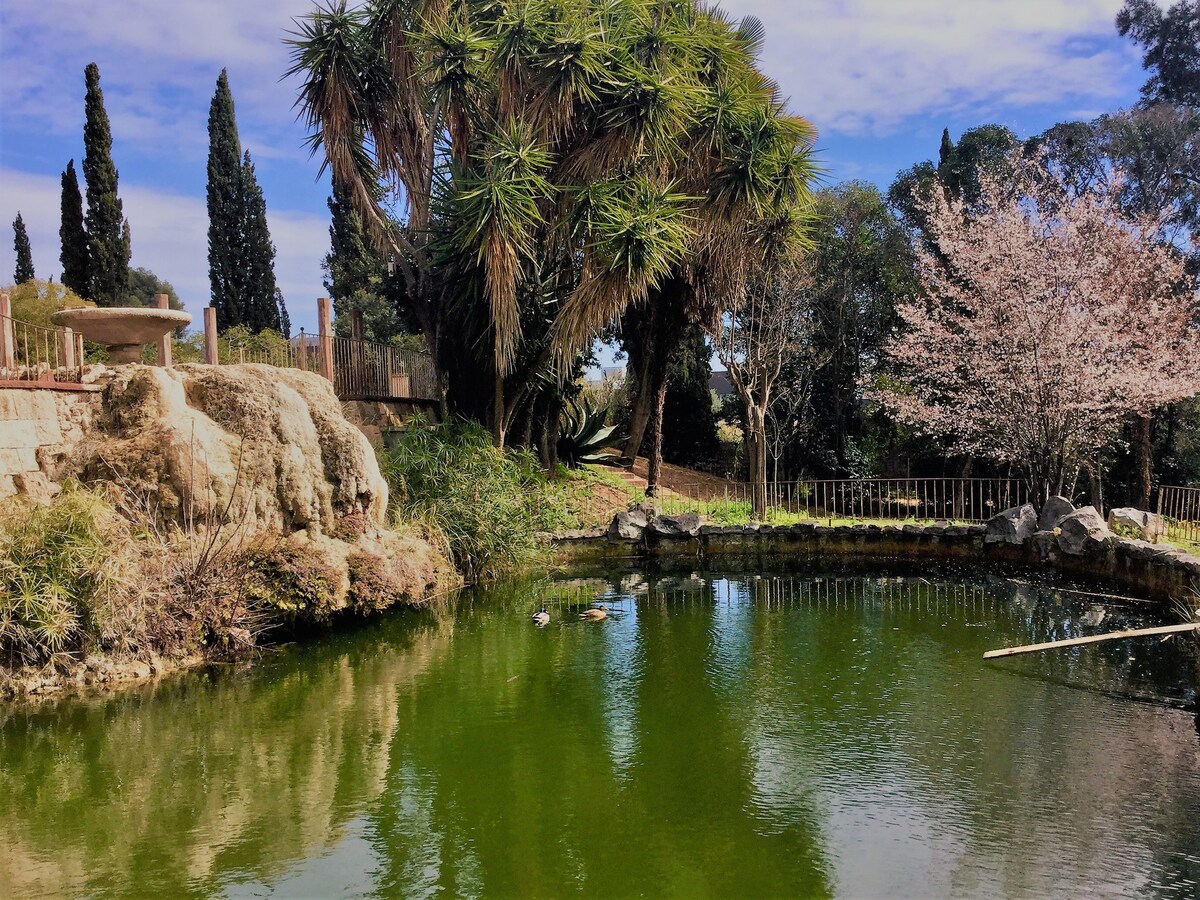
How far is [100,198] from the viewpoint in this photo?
2167 cm

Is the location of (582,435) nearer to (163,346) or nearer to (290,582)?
(163,346)

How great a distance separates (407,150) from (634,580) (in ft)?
25.9

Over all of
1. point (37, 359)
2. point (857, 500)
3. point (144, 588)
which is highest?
point (37, 359)

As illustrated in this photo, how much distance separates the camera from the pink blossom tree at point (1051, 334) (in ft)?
43.5

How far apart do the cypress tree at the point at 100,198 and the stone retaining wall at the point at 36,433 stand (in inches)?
580

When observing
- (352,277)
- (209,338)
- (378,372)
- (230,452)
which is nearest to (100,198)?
(352,277)

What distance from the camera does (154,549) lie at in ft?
25.7

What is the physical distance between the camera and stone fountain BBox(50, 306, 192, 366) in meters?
9.06

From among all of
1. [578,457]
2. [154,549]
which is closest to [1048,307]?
[578,457]

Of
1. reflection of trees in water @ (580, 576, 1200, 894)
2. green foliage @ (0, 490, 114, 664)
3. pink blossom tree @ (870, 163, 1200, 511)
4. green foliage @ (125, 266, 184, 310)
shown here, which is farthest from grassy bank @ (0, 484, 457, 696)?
green foliage @ (125, 266, 184, 310)

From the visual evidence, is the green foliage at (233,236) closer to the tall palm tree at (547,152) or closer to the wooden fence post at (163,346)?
the tall palm tree at (547,152)

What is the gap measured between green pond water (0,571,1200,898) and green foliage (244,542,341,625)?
381 mm

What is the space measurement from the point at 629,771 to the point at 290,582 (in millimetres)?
4405

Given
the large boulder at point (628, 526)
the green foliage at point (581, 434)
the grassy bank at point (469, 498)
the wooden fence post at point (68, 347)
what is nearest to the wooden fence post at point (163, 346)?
the wooden fence post at point (68, 347)
